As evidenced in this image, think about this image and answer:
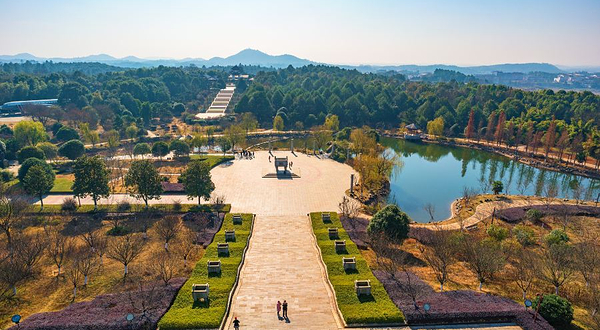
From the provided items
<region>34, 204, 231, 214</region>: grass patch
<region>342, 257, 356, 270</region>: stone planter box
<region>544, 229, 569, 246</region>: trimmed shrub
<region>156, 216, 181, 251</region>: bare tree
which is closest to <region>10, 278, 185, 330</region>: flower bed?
<region>156, 216, 181, 251</region>: bare tree

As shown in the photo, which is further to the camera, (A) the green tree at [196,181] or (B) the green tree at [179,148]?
(B) the green tree at [179,148]

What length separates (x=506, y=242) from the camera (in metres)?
31.5

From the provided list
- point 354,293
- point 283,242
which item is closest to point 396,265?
point 354,293

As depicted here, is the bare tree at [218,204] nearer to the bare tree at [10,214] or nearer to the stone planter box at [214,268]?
the stone planter box at [214,268]

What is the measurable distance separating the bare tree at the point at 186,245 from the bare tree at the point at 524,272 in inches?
931

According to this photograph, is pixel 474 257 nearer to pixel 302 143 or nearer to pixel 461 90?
pixel 302 143

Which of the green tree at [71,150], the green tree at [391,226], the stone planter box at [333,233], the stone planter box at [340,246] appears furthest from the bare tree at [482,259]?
the green tree at [71,150]

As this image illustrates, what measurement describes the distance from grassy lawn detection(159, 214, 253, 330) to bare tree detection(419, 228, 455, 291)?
13955 millimetres

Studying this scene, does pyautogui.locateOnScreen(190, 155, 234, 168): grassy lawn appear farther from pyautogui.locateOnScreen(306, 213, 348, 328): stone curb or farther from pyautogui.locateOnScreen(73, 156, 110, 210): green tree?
pyautogui.locateOnScreen(306, 213, 348, 328): stone curb

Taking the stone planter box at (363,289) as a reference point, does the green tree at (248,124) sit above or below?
above

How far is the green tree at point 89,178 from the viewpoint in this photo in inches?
1481

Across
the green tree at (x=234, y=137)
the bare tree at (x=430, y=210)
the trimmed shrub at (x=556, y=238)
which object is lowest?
the bare tree at (x=430, y=210)

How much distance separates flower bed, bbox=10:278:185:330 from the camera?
19141 mm

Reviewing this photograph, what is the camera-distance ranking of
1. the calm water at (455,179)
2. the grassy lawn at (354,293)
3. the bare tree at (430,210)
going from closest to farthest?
the grassy lawn at (354,293)
the bare tree at (430,210)
the calm water at (455,179)
